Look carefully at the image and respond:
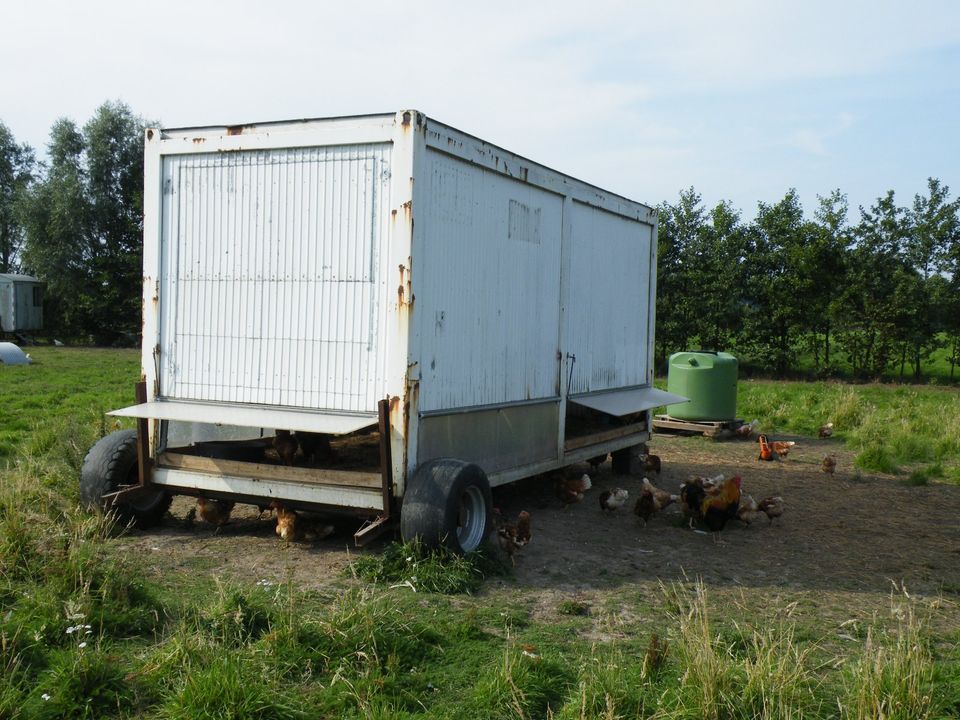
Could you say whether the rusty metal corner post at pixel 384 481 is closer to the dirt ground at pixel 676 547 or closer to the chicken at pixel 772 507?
the dirt ground at pixel 676 547

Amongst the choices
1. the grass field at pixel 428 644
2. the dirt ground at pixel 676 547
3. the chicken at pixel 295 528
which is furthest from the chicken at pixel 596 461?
the grass field at pixel 428 644

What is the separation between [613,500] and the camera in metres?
8.20

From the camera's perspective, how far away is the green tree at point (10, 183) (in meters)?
49.8

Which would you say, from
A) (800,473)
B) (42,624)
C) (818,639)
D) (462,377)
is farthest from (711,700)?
(800,473)

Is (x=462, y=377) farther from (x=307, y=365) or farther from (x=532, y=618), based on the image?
(x=532, y=618)

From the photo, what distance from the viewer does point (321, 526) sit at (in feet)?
22.4

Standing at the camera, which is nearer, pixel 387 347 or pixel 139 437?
pixel 387 347

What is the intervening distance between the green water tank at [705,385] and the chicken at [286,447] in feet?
27.8

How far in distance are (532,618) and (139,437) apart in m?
3.43

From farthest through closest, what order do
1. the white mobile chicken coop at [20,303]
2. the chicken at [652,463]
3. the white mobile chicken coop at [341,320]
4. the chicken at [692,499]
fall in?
the white mobile chicken coop at [20,303] → the chicken at [652,463] → the chicken at [692,499] → the white mobile chicken coop at [341,320]

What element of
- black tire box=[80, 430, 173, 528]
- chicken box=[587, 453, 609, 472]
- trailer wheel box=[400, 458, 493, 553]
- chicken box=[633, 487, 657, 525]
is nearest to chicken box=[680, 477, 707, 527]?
chicken box=[633, 487, 657, 525]

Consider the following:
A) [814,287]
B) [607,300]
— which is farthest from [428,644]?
[814,287]

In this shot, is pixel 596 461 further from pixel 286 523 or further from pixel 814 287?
pixel 814 287

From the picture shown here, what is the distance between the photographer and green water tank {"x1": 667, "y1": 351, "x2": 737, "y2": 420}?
14508mm
